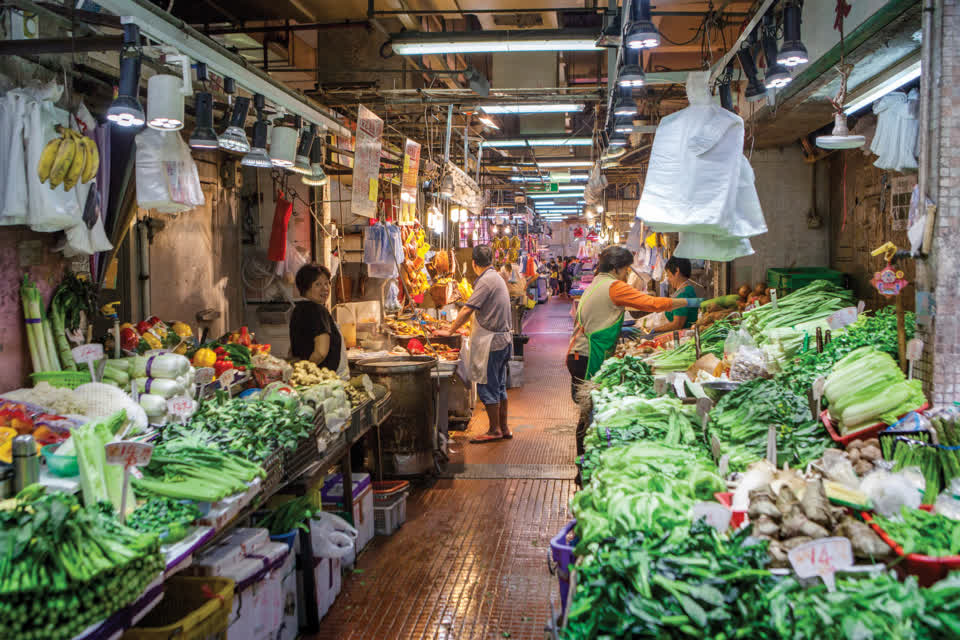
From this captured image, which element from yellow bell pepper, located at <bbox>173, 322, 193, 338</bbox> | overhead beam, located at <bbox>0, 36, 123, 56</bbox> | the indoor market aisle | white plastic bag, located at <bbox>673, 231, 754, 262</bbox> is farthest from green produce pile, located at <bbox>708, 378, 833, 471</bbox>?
yellow bell pepper, located at <bbox>173, 322, 193, 338</bbox>

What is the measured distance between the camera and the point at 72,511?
2543 millimetres

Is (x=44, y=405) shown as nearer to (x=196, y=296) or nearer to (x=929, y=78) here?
(x=196, y=296)

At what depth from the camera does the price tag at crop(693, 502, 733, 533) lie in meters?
2.58

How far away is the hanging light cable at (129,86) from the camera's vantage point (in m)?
3.46

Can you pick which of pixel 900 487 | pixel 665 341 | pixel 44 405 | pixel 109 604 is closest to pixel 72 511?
pixel 109 604

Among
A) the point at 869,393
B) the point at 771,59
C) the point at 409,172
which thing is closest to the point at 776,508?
the point at 869,393

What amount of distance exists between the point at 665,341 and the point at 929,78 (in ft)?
14.2

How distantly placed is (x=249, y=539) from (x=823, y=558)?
9.10 feet

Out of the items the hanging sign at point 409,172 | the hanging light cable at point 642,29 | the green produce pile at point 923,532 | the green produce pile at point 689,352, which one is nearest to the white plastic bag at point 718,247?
the hanging light cable at point 642,29

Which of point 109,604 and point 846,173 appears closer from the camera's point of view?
point 109,604

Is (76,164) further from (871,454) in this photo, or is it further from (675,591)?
(871,454)

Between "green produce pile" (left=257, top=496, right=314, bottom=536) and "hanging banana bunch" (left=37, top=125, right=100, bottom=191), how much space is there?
7.10ft

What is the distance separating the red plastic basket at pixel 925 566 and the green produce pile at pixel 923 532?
25mm

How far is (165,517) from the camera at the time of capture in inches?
120
